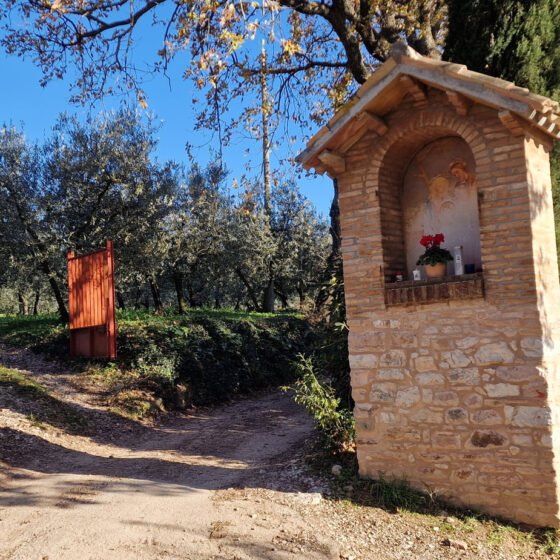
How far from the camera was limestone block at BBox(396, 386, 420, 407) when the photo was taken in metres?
5.85

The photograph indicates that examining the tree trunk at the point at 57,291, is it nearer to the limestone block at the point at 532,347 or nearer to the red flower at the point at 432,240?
the red flower at the point at 432,240

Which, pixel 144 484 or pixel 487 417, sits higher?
pixel 487 417

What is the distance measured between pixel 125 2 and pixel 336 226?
5591 mm

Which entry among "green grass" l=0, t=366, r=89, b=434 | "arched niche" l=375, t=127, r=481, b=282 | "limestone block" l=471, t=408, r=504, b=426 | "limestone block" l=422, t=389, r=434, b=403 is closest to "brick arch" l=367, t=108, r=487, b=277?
"arched niche" l=375, t=127, r=481, b=282

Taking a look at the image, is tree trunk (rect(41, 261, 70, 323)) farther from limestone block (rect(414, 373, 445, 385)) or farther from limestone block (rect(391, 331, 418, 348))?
limestone block (rect(414, 373, 445, 385))

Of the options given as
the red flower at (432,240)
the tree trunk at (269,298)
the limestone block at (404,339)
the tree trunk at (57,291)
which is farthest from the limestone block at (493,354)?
the tree trunk at (269,298)

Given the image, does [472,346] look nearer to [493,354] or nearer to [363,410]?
[493,354]

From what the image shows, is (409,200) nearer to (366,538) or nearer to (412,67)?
(412,67)

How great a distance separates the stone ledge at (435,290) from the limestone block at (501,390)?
929 mm

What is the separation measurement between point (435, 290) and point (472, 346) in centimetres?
70

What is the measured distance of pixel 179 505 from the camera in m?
5.40

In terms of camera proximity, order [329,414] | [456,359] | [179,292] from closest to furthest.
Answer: [456,359]
[329,414]
[179,292]

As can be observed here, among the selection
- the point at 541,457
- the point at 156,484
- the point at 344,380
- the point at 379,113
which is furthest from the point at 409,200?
the point at 156,484

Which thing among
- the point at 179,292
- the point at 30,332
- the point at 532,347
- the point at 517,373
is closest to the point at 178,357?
the point at 30,332
